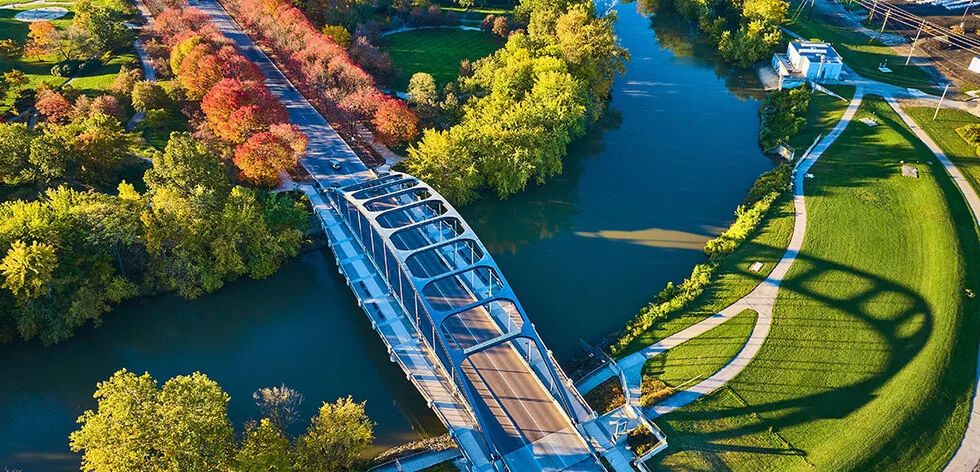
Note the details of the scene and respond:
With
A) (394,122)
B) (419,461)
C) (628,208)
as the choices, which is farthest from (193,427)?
(628,208)

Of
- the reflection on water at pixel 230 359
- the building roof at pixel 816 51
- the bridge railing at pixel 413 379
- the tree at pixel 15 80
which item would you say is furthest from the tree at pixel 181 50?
the building roof at pixel 816 51

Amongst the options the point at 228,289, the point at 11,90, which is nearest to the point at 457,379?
the point at 228,289

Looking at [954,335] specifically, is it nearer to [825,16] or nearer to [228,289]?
[228,289]

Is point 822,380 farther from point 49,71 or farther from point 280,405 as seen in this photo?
point 49,71

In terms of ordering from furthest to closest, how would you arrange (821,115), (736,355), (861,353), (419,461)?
(821,115) < (861,353) < (736,355) < (419,461)

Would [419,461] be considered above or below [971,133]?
below

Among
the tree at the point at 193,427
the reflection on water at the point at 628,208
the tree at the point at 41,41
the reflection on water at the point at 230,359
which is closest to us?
the tree at the point at 193,427

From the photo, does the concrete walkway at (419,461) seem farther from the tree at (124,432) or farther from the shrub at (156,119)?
the shrub at (156,119)
